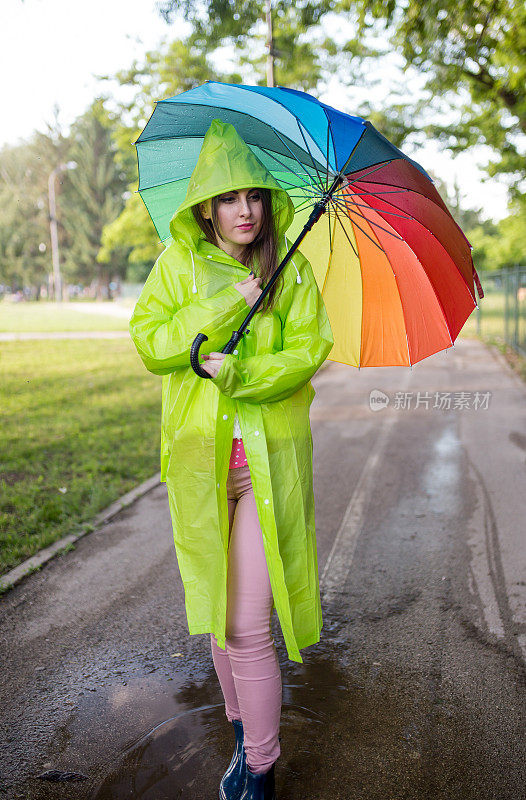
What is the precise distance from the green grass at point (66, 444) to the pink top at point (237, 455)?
2.97 metres

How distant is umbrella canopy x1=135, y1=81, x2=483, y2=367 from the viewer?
8.51 feet

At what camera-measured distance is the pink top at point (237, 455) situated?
2568 millimetres

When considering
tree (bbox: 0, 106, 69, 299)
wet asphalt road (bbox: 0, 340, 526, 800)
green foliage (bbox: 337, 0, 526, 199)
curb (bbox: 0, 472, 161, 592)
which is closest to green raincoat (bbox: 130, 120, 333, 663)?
wet asphalt road (bbox: 0, 340, 526, 800)

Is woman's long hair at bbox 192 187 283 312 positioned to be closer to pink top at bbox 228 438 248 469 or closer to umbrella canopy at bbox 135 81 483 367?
umbrella canopy at bbox 135 81 483 367

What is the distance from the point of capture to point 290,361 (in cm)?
240

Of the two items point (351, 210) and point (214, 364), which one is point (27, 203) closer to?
point (351, 210)

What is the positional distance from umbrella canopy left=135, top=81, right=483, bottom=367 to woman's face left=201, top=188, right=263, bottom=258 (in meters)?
0.29

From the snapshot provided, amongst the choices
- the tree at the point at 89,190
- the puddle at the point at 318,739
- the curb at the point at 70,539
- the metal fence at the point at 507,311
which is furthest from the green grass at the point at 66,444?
the tree at the point at 89,190

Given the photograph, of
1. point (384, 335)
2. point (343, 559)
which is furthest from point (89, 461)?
point (384, 335)

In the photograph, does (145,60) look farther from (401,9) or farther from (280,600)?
(280,600)

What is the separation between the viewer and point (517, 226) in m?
40.2

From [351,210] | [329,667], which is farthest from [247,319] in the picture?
[329,667]

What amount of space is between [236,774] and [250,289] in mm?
1834

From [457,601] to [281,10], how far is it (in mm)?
12100
